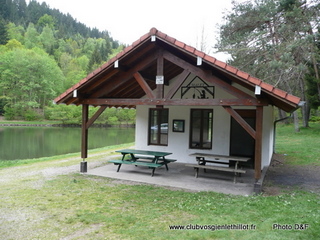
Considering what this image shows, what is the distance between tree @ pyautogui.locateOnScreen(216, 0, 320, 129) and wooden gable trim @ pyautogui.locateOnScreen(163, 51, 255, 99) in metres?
9.09

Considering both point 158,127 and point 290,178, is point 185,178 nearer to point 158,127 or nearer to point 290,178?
point 290,178

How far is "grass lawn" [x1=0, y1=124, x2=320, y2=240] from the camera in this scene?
373 centimetres

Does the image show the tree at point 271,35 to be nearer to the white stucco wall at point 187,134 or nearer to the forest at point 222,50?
the forest at point 222,50

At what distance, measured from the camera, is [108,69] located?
23.0 ft

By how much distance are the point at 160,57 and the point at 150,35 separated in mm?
620

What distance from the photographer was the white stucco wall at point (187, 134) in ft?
28.9

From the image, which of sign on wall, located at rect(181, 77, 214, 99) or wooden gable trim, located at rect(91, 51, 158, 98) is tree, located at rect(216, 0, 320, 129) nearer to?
sign on wall, located at rect(181, 77, 214, 99)

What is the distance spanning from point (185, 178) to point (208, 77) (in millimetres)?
2857

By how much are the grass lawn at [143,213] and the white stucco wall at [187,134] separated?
3.08m

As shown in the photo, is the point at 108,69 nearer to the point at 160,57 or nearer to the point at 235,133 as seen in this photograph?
the point at 160,57

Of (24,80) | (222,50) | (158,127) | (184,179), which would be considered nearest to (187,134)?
(158,127)

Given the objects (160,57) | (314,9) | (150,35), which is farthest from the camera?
(314,9)

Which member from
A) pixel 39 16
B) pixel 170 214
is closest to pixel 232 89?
pixel 170 214

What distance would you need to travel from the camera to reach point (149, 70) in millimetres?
8125
